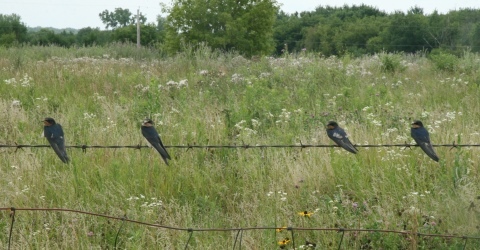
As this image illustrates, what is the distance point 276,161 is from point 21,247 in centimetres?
220

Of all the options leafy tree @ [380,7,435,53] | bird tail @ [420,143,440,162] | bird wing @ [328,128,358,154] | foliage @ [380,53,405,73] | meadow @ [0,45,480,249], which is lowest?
meadow @ [0,45,480,249]

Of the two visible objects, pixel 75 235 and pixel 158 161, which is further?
pixel 158 161

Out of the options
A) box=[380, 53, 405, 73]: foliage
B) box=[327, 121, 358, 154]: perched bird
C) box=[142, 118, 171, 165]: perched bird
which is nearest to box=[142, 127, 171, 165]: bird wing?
box=[142, 118, 171, 165]: perched bird

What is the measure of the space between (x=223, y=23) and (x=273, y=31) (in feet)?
11.7

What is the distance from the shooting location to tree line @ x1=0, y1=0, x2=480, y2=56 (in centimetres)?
2659

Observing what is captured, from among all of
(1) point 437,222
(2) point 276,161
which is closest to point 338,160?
(2) point 276,161

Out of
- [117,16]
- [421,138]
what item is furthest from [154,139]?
[117,16]

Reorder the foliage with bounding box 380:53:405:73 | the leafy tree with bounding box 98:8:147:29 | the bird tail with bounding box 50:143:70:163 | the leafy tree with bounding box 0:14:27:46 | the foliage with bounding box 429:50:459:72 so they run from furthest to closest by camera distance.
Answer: the leafy tree with bounding box 98:8:147:29
the leafy tree with bounding box 0:14:27:46
the foliage with bounding box 380:53:405:73
the foliage with bounding box 429:50:459:72
the bird tail with bounding box 50:143:70:163

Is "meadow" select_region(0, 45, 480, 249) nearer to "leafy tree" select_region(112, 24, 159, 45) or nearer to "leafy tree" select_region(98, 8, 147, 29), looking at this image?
"leafy tree" select_region(112, 24, 159, 45)

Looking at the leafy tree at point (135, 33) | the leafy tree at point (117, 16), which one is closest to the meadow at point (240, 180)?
the leafy tree at point (135, 33)

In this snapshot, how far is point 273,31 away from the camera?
29.7 m

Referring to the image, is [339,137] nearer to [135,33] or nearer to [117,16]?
[135,33]

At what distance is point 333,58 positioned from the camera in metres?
12.9

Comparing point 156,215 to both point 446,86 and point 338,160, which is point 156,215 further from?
point 446,86
